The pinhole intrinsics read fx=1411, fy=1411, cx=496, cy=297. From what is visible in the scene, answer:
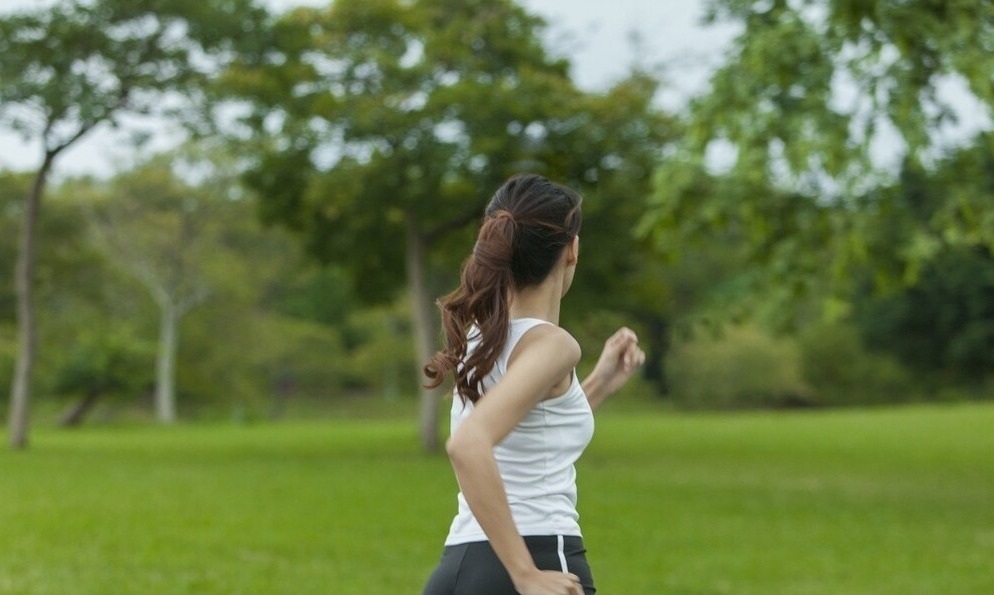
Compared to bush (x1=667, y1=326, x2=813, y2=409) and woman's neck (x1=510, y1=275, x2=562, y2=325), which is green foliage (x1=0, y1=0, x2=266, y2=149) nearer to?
woman's neck (x1=510, y1=275, x2=562, y2=325)

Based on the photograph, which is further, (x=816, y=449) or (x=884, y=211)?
(x=816, y=449)

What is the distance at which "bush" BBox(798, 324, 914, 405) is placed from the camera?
239 ft

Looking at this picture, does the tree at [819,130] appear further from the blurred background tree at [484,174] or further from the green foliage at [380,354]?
the green foliage at [380,354]

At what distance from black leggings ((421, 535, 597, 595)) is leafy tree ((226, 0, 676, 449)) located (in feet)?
75.7

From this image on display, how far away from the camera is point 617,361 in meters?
3.71

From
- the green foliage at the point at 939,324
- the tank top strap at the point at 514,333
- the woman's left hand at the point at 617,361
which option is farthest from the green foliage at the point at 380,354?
the tank top strap at the point at 514,333

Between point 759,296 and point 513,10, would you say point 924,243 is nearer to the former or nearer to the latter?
point 759,296

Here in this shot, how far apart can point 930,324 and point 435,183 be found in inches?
1531

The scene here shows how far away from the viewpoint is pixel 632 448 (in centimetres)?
3334

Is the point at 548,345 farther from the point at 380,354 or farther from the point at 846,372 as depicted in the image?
the point at 846,372

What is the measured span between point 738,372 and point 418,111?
49349 mm

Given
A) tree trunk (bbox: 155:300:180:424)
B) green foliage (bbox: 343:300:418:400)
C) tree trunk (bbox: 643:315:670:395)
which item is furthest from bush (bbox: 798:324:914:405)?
tree trunk (bbox: 155:300:180:424)

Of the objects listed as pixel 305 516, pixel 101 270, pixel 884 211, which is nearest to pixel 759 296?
pixel 884 211

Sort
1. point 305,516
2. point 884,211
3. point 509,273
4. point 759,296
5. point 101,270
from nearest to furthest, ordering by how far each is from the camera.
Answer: point 509,273 < point 305,516 < point 884,211 < point 759,296 < point 101,270
